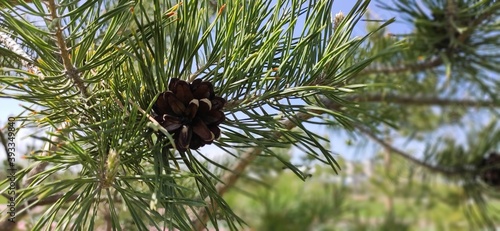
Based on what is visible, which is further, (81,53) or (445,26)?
(445,26)

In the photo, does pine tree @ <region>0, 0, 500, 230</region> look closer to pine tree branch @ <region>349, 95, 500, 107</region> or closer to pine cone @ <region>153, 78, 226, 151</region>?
pine cone @ <region>153, 78, 226, 151</region>

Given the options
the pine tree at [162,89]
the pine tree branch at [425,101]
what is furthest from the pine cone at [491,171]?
the pine tree at [162,89]

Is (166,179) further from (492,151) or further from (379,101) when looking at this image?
(492,151)

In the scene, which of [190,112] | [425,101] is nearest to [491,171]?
[425,101]

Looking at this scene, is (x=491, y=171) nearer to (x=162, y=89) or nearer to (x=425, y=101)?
(x=425, y=101)

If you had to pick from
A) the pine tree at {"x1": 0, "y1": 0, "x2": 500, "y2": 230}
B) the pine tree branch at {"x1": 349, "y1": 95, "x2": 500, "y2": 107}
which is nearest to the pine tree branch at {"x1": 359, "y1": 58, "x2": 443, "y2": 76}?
the pine tree branch at {"x1": 349, "y1": 95, "x2": 500, "y2": 107}

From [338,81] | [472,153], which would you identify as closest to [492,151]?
[472,153]
